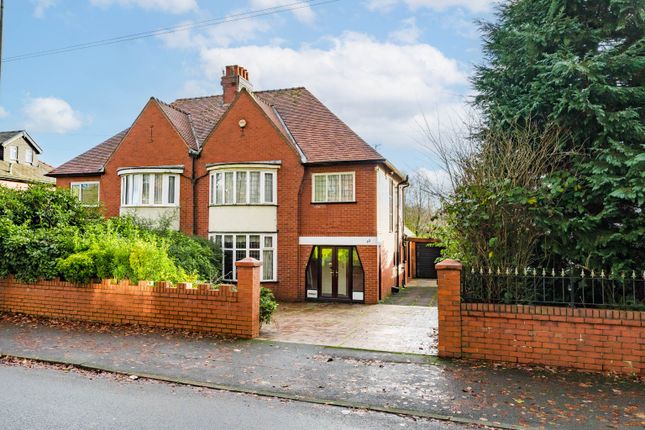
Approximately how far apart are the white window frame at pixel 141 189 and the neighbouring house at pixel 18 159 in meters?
17.0

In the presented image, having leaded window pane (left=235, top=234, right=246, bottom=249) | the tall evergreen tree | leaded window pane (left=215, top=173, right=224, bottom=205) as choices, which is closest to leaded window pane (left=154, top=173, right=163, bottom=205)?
leaded window pane (left=215, top=173, right=224, bottom=205)

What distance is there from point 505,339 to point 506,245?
1780 millimetres

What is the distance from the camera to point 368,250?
16469 millimetres

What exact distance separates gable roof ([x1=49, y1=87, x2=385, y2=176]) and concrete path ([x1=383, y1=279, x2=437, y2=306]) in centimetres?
539

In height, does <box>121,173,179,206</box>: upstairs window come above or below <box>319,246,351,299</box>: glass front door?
above

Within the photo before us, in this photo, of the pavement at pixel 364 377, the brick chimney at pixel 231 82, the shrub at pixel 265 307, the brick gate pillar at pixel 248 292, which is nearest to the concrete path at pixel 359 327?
the shrub at pixel 265 307

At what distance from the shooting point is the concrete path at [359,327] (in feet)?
30.2

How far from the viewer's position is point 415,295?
61.6 ft

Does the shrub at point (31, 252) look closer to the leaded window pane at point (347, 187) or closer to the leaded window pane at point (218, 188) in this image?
the leaded window pane at point (218, 188)

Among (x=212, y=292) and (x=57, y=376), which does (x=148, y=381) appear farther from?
(x=212, y=292)

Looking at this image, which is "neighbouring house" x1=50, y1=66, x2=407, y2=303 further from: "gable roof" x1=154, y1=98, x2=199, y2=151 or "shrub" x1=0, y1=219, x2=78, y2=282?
"shrub" x1=0, y1=219, x2=78, y2=282

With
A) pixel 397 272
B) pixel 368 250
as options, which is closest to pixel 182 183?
pixel 368 250

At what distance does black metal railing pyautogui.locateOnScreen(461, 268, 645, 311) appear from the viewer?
7273 mm

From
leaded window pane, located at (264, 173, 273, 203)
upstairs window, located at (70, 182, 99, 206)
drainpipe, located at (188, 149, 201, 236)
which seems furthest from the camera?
upstairs window, located at (70, 182, 99, 206)
